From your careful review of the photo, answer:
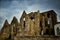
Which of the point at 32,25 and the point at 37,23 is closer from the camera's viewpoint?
the point at 32,25

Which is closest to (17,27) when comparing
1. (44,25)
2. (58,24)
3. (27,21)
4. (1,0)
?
(27,21)

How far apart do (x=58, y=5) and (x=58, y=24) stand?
3.15m

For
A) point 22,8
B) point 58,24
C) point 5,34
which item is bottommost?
point 5,34

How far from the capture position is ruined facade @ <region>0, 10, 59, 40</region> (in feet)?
35.5

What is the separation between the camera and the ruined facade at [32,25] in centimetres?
1082

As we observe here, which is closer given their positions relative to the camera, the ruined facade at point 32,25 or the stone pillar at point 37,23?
the ruined facade at point 32,25

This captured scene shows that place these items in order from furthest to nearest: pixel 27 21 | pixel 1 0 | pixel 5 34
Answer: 1. pixel 27 21
2. pixel 5 34
3. pixel 1 0

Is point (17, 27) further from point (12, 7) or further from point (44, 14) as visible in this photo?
point (12, 7)

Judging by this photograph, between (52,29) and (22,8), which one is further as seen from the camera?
(52,29)

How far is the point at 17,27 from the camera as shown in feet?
38.5

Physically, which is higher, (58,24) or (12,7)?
(12,7)

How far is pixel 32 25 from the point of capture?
11148mm

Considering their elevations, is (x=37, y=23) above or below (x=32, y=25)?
above

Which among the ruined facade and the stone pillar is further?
the stone pillar
